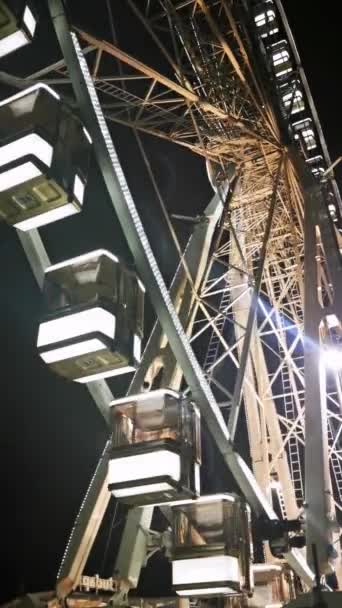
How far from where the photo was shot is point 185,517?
526 cm

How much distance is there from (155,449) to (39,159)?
2.03 m

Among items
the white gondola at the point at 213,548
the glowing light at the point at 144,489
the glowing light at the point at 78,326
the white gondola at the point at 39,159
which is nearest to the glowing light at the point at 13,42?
the white gondola at the point at 39,159

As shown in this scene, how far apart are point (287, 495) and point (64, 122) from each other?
7.57 meters

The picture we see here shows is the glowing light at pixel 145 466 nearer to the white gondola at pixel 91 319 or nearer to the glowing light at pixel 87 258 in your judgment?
the white gondola at pixel 91 319

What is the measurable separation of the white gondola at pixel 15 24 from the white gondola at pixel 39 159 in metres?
0.36

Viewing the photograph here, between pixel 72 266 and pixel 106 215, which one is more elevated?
pixel 106 215

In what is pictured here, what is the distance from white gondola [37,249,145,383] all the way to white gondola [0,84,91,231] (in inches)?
17.6

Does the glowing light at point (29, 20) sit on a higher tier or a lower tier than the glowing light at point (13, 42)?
higher

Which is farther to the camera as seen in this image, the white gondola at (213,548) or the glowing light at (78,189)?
the white gondola at (213,548)

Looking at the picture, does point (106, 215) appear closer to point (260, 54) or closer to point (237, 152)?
point (237, 152)

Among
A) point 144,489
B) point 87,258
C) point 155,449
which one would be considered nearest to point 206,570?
point 144,489

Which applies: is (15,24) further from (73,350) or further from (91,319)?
(73,350)

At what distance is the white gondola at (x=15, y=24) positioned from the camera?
4082 millimetres

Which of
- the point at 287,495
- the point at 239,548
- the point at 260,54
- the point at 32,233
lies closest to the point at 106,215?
the point at 260,54
